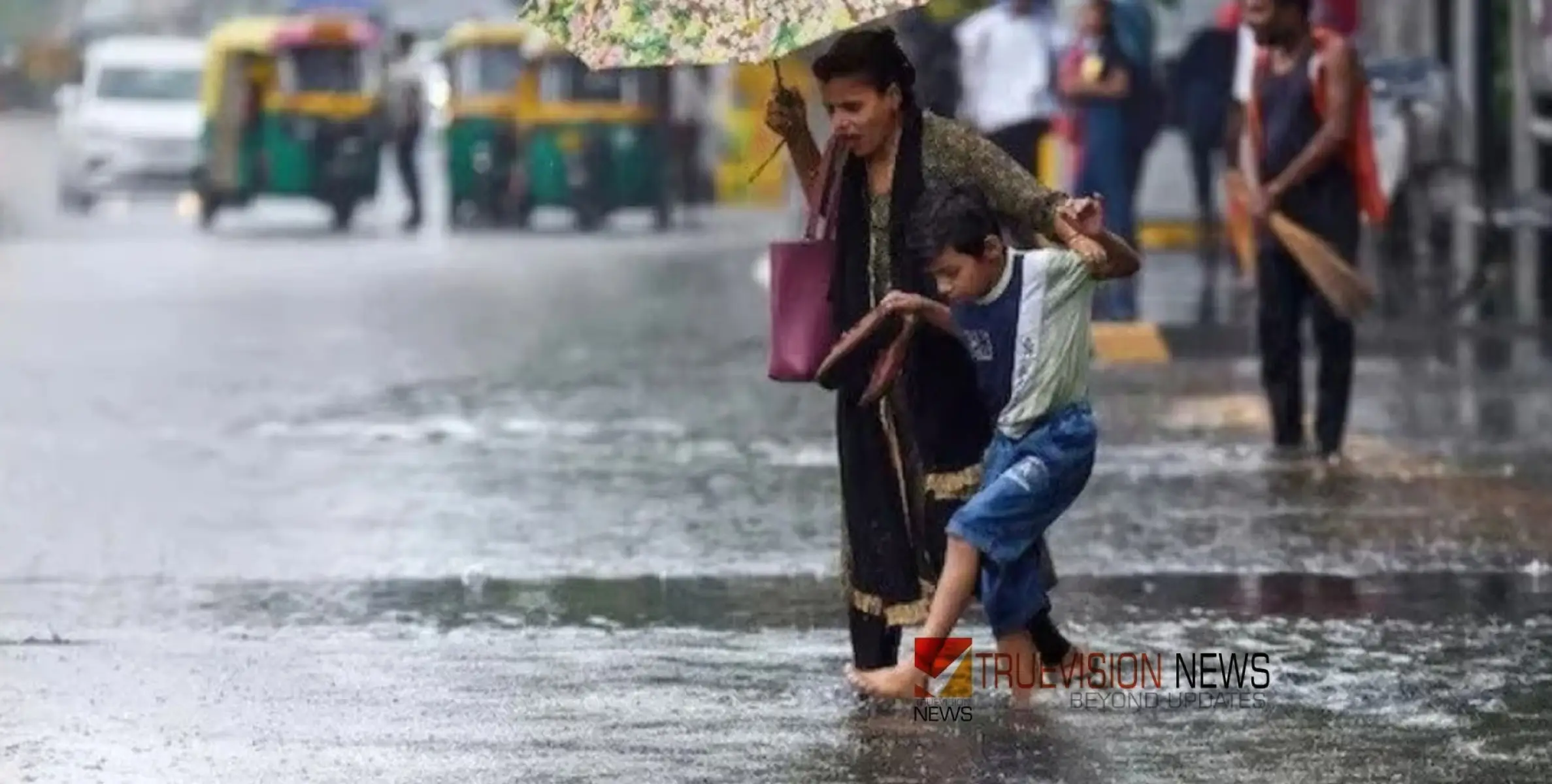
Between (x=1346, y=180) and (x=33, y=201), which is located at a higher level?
(x=1346, y=180)

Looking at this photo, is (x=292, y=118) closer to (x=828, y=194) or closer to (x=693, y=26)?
(x=828, y=194)

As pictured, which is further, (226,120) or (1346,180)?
(226,120)

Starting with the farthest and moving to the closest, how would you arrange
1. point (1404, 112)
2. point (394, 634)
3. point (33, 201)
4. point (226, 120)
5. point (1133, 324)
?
point (33, 201)
point (226, 120)
point (1404, 112)
point (1133, 324)
point (394, 634)

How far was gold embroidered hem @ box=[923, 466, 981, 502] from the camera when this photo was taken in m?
9.01

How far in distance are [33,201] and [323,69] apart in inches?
298

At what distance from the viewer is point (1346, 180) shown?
13.9 m

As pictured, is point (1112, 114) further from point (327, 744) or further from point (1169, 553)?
point (327, 744)

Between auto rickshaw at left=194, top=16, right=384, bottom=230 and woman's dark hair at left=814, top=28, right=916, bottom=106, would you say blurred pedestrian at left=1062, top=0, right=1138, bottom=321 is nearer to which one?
woman's dark hair at left=814, top=28, right=916, bottom=106

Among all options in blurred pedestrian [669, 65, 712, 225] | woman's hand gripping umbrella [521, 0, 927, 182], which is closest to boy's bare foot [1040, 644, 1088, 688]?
woman's hand gripping umbrella [521, 0, 927, 182]

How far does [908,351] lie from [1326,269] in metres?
5.04

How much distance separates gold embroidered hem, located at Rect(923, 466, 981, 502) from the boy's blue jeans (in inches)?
1.5

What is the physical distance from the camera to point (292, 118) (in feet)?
136

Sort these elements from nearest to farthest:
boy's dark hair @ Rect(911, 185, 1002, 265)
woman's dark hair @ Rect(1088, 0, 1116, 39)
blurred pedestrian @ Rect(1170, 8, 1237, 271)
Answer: boy's dark hair @ Rect(911, 185, 1002, 265)
woman's dark hair @ Rect(1088, 0, 1116, 39)
blurred pedestrian @ Rect(1170, 8, 1237, 271)

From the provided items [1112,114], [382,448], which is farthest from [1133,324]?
[382,448]
